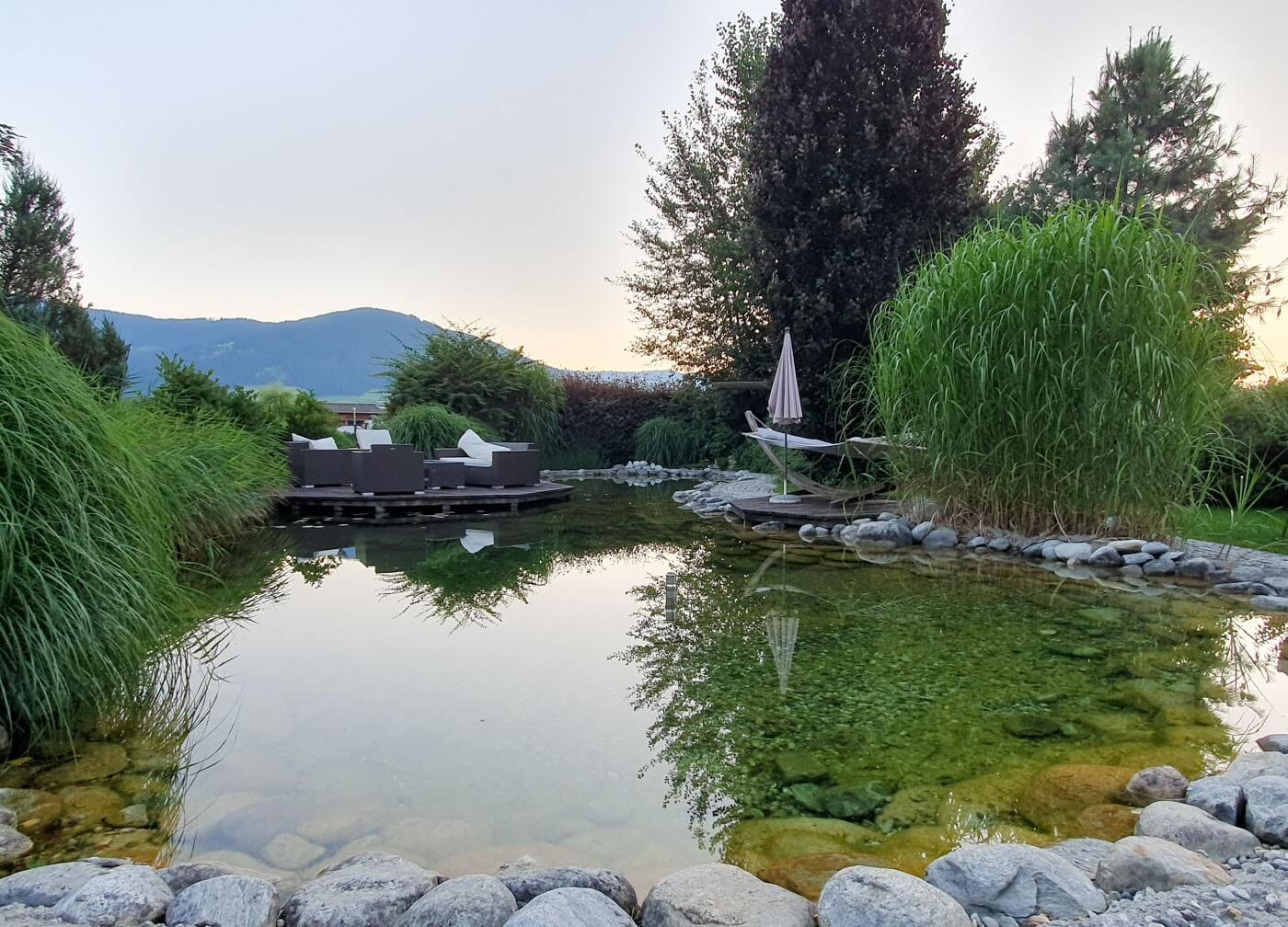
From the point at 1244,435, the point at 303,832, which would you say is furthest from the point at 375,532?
the point at 1244,435

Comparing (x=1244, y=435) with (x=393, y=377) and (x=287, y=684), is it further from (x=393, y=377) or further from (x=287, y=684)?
(x=393, y=377)

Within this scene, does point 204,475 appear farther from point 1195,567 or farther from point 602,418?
point 602,418

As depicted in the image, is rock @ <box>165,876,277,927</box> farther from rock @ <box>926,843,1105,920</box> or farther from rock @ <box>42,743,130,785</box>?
rock @ <box>926,843,1105,920</box>

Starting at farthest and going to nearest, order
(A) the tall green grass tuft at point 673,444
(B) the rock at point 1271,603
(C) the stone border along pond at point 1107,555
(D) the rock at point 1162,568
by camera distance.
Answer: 1. (A) the tall green grass tuft at point 673,444
2. (D) the rock at point 1162,568
3. (C) the stone border along pond at point 1107,555
4. (B) the rock at point 1271,603

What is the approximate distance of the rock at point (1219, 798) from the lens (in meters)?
1.73

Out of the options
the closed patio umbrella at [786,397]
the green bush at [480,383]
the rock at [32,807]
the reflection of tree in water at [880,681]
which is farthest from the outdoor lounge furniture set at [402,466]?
the rock at [32,807]

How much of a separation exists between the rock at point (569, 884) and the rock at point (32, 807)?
4.08 ft

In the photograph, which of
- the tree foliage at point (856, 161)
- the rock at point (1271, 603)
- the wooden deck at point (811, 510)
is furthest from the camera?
the tree foliage at point (856, 161)

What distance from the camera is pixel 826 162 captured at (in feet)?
32.3

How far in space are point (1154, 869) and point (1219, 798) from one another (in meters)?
0.52

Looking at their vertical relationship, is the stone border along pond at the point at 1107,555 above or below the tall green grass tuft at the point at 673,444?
below

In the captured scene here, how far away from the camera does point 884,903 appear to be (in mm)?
1304

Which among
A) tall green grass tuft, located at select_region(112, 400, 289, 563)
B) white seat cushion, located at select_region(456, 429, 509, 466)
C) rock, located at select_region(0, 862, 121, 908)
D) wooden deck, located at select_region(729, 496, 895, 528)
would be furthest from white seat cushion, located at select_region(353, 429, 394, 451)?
rock, located at select_region(0, 862, 121, 908)

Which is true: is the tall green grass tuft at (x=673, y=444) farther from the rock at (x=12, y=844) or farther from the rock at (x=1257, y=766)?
the rock at (x=12, y=844)
